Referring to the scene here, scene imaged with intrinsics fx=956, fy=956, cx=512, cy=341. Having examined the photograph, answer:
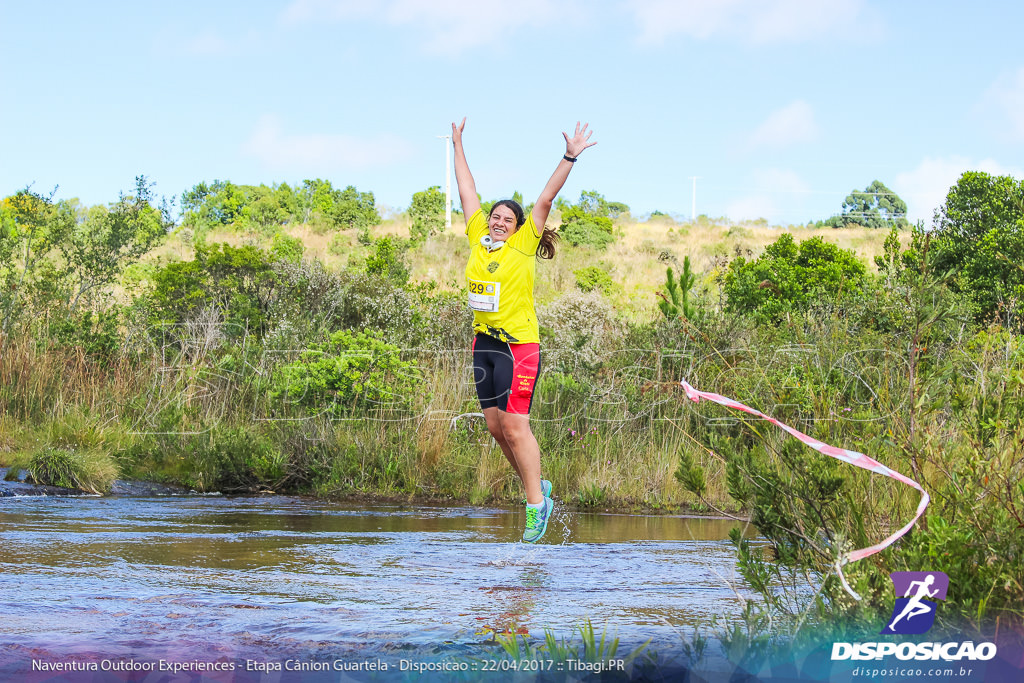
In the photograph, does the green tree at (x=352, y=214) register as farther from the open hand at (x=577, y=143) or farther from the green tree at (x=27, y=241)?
the open hand at (x=577, y=143)

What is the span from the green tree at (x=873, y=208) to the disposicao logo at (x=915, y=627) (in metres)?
52.2

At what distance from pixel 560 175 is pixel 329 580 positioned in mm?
3010

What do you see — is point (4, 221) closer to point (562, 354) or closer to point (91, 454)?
point (91, 454)

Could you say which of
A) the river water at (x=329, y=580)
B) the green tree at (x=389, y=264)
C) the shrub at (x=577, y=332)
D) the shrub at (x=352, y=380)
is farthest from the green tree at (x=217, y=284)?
the river water at (x=329, y=580)

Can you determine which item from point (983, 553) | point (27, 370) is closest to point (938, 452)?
point (983, 553)

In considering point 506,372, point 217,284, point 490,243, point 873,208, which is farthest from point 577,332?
point 873,208

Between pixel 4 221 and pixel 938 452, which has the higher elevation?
pixel 4 221

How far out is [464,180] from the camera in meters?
7.25

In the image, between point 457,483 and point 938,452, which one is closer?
point 938,452

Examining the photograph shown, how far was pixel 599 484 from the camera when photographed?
32.4ft

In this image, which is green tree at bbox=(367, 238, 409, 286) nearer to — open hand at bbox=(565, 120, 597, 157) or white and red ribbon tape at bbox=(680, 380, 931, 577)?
open hand at bbox=(565, 120, 597, 157)

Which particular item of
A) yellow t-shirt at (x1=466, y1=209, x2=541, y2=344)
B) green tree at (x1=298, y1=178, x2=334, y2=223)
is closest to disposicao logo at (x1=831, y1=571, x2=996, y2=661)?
yellow t-shirt at (x1=466, y1=209, x2=541, y2=344)

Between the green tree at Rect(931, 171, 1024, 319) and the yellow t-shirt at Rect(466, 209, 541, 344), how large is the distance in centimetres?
1011

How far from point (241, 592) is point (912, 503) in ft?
12.1
